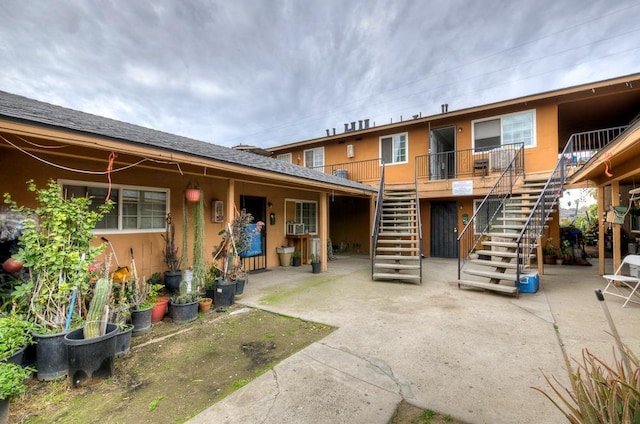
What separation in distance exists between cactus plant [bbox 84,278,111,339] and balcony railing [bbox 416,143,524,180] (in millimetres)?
9858

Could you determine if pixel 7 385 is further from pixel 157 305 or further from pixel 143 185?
pixel 143 185

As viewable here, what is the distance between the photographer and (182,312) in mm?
4176

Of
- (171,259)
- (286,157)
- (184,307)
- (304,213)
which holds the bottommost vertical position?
(184,307)

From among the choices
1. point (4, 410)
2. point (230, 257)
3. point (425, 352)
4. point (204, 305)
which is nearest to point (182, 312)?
point (204, 305)

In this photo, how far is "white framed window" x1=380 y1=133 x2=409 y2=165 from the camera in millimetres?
11477

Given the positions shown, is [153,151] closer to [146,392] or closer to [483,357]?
[146,392]

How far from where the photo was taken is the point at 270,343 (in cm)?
350

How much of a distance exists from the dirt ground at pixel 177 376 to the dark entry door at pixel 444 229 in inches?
317

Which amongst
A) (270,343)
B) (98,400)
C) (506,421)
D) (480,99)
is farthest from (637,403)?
(480,99)

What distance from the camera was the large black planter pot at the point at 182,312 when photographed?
13.7 feet

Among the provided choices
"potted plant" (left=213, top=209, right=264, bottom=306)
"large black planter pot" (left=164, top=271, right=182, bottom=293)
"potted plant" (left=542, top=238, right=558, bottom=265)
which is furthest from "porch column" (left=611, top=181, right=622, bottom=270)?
"large black planter pot" (left=164, top=271, right=182, bottom=293)

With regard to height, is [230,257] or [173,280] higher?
[230,257]

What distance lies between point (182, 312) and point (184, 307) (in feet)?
0.26

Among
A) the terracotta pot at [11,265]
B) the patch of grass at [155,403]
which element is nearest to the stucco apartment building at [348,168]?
the terracotta pot at [11,265]
